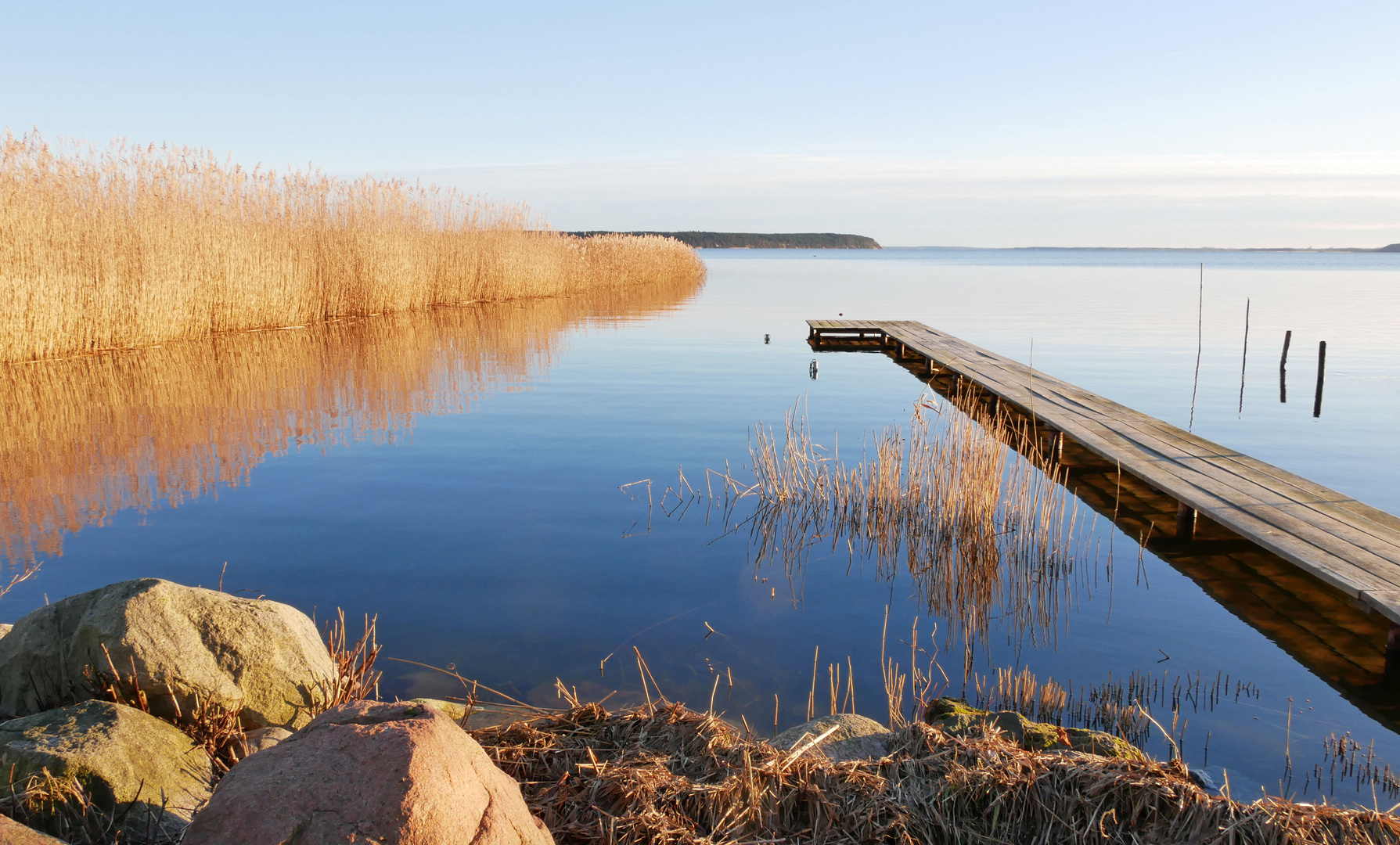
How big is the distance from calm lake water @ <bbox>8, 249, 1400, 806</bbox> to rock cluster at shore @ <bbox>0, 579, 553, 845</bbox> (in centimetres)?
113

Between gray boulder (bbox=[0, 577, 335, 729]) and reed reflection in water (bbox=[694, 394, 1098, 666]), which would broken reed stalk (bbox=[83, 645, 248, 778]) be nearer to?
gray boulder (bbox=[0, 577, 335, 729])

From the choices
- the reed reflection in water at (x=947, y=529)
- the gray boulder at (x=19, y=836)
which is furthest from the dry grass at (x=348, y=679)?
the reed reflection in water at (x=947, y=529)

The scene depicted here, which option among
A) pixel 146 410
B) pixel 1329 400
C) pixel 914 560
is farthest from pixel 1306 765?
pixel 1329 400

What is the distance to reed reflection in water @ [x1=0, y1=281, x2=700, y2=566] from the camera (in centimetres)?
721

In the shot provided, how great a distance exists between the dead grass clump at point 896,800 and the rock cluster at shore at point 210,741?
543 millimetres

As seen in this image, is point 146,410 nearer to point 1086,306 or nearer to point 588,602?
point 588,602

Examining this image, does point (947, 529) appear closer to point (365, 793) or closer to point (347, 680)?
point (347, 680)

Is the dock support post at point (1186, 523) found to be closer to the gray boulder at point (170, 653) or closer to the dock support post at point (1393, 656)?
the dock support post at point (1393, 656)

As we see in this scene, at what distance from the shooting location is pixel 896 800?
9.83 ft

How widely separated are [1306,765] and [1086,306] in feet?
90.9

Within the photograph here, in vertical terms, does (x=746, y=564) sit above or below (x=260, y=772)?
below

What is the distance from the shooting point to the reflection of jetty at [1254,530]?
200 inches

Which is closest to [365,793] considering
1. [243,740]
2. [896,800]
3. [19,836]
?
[19,836]

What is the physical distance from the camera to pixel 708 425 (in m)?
10.6
